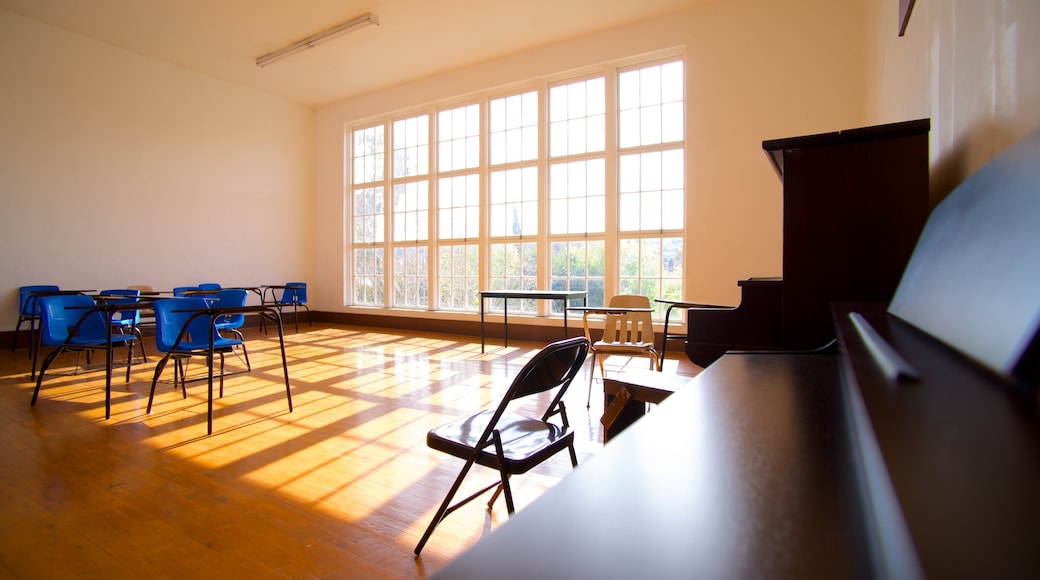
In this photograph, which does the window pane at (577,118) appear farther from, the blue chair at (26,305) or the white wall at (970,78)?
the blue chair at (26,305)

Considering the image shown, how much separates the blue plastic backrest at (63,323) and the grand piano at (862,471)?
497 centimetres

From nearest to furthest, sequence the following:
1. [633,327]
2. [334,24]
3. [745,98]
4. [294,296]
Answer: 1. [633,327]
2. [745,98]
3. [334,24]
4. [294,296]

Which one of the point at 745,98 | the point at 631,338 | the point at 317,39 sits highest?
the point at 317,39

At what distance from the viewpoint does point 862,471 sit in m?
0.53

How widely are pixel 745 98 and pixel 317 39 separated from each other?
6.06m

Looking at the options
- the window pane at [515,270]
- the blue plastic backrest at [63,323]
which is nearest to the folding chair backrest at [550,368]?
the blue plastic backrest at [63,323]

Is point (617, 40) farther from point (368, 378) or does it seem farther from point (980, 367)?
point (980, 367)

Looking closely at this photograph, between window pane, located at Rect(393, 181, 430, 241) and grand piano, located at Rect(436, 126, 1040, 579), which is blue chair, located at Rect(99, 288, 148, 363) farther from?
grand piano, located at Rect(436, 126, 1040, 579)

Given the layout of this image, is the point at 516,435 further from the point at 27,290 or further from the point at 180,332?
the point at 27,290

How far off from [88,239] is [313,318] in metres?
3.84

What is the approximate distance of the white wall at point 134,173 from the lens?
252 inches

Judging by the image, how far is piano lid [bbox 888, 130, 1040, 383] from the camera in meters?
0.55

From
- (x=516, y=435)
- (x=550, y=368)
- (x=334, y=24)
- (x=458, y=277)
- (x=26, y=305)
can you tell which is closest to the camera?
(x=550, y=368)

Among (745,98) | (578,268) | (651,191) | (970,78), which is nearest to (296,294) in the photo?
(578,268)
